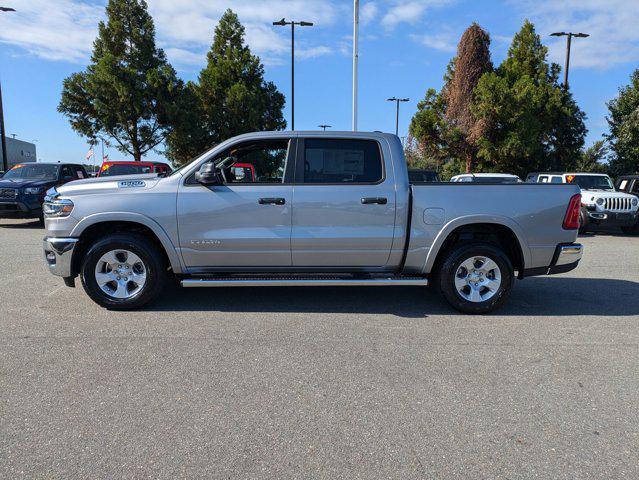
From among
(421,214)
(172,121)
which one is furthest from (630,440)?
(172,121)

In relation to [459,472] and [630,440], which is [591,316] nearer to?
[630,440]

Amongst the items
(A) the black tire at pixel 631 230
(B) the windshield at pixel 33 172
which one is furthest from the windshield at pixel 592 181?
(B) the windshield at pixel 33 172

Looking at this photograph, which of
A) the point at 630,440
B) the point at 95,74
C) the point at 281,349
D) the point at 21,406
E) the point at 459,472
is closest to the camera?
the point at 459,472

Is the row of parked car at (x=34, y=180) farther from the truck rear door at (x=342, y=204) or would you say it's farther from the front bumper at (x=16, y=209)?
the truck rear door at (x=342, y=204)

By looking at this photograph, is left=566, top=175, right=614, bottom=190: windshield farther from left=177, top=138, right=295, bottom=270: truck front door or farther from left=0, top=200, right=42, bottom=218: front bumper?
left=0, top=200, right=42, bottom=218: front bumper

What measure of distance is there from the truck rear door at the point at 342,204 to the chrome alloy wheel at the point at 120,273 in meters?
1.68

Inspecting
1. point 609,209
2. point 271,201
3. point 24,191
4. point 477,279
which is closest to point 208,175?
point 271,201

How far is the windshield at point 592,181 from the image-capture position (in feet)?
46.3

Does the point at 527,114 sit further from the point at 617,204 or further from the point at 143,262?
the point at 143,262

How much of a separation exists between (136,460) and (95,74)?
84.5 ft

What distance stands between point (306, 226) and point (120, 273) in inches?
81.3

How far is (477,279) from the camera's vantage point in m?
5.30

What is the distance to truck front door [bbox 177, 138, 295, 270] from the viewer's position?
5078mm

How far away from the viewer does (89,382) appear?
11.4 feet
